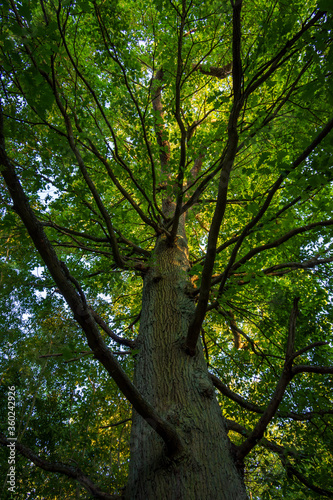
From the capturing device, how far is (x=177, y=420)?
6.12 ft

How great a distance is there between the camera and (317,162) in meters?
1.82

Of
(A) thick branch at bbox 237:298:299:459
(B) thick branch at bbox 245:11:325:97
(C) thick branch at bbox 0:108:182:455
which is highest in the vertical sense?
(B) thick branch at bbox 245:11:325:97

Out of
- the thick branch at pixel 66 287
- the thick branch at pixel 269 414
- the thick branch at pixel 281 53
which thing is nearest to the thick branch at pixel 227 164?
the thick branch at pixel 281 53

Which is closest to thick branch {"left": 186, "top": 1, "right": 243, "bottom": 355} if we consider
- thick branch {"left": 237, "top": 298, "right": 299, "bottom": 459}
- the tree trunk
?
the tree trunk

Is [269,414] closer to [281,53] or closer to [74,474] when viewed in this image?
[74,474]

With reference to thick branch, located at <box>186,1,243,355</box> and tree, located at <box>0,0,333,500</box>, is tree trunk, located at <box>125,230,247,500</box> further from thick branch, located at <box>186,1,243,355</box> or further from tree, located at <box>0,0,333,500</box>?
thick branch, located at <box>186,1,243,355</box>

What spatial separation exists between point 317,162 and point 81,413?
19.0 feet

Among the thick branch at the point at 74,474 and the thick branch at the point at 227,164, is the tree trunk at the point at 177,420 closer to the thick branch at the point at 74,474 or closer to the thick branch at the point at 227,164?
the thick branch at the point at 74,474

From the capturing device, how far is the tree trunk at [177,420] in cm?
159

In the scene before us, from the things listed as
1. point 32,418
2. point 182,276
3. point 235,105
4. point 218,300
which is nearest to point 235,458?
point 218,300

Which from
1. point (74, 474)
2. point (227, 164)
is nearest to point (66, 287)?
point (227, 164)

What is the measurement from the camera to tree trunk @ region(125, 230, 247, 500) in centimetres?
159

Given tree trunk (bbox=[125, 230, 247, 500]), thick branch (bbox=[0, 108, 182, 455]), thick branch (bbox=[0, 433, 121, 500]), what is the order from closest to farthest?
thick branch (bbox=[0, 108, 182, 455]) → tree trunk (bbox=[125, 230, 247, 500]) → thick branch (bbox=[0, 433, 121, 500])

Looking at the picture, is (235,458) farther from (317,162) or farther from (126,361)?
(126,361)
